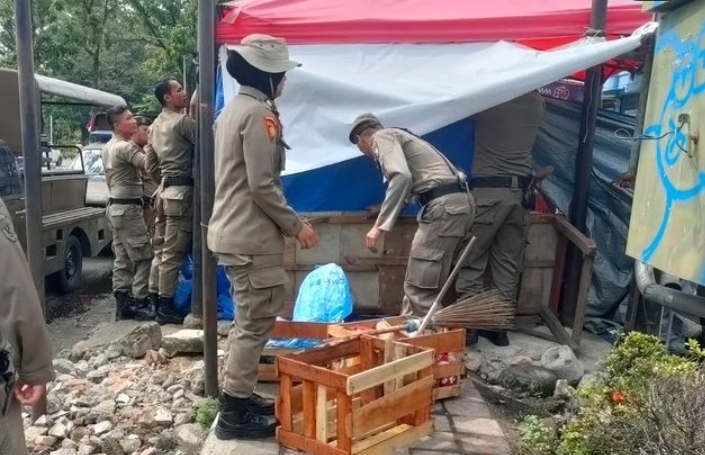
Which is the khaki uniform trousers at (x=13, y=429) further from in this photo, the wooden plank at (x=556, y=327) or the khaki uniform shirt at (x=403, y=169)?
the wooden plank at (x=556, y=327)

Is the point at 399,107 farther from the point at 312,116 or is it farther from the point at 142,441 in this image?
the point at 142,441

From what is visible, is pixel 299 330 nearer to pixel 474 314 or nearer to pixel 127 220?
pixel 474 314

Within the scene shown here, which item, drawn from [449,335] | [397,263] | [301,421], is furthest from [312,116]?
[301,421]

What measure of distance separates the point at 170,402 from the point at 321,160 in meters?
1.91

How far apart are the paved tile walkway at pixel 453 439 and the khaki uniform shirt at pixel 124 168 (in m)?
3.33

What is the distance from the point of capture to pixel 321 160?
4.75 meters

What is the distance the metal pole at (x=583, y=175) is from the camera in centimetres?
532

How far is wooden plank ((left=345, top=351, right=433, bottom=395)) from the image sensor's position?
2924 mm

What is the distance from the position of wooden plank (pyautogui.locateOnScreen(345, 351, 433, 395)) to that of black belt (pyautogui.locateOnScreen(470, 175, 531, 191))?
1.99 meters

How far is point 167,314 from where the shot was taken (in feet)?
18.8

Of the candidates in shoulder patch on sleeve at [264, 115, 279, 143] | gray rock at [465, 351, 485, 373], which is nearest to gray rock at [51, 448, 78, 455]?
shoulder patch on sleeve at [264, 115, 279, 143]

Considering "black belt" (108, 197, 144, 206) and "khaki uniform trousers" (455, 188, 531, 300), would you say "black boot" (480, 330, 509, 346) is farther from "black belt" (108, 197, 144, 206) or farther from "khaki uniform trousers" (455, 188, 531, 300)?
"black belt" (108, 197, 144, 206)

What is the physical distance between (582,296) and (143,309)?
375 centimetres

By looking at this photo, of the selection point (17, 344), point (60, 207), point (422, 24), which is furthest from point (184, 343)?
point (60, 207)
